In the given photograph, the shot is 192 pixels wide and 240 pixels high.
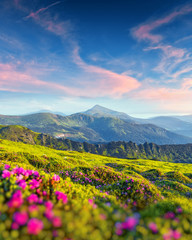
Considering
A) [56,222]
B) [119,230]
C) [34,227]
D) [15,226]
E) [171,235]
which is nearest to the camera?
[34,227]

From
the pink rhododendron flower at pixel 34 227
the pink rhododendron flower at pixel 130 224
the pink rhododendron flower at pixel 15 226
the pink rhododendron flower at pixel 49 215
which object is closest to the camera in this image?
the pink rhododendron flower at pixel 34 227

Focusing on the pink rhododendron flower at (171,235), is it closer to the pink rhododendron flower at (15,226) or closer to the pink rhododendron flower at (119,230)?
the pink rhododendron flower at (119,230)

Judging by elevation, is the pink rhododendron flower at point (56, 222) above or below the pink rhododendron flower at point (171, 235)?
above

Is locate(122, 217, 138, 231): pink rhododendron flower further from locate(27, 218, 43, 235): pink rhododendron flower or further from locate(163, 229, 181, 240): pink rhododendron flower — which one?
locate(27, 218, 43, 235): pink rhododendron flower

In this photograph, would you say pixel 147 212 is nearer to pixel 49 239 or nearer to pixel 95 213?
pixel 95 213

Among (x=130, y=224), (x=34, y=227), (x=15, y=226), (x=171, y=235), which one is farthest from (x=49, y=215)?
(x=171, y=235)

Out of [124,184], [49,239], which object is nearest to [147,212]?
[49,239]

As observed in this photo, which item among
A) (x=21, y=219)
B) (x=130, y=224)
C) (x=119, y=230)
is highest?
(x=21, y=219)

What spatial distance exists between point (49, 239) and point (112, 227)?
1382 millimetres

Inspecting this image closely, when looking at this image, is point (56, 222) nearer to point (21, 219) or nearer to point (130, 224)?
point (21, 219)

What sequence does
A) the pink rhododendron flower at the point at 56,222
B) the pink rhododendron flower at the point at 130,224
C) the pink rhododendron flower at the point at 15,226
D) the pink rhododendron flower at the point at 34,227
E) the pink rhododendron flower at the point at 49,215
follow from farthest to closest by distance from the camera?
the pink rhododendron flower at the point at 130,224
the pink rhododendron flower at the point at 49,215
the pink rhododendron flower at the point at 56,222
the pink rhododendron flower at the point at 15,226
the pink rhododendron flower at the point at 34,227

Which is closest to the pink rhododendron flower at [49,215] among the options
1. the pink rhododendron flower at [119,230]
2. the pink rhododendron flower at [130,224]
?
the pink rhododendron flower at [119,230]

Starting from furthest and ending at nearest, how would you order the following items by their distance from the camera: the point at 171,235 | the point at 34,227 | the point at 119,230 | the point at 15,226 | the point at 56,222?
1. the point at 119,230
2. the point at 171,235
3. the point at 56,222
4. the point at 15,226
5. the point at 34,227

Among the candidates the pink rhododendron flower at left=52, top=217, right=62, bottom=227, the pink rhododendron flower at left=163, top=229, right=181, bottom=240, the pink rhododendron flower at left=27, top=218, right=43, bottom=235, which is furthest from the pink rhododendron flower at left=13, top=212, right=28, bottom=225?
the pink rhododendron flower at left=163, top=229, right=181, bottom=240
